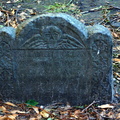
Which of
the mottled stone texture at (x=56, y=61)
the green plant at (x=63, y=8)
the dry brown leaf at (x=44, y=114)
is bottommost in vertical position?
the dry brown leaf at (x=44, y=114)

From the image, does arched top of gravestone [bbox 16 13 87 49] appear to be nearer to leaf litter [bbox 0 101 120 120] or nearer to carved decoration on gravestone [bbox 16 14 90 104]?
carved decoration on gravestone [bbox 16 14 90 104]

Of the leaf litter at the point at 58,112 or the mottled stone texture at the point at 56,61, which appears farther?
the leaf litter at the point at 58,112

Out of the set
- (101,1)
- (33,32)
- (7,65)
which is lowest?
(7,65)

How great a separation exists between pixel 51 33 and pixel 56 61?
374mm

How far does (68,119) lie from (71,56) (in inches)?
29.5

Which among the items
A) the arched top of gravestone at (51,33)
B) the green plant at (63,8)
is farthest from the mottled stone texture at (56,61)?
the green plant at (63,8)

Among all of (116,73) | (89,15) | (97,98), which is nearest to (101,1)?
(89,15)

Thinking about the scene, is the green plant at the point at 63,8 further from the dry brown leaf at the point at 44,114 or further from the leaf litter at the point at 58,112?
the dry brown leaf at the point at 44,114

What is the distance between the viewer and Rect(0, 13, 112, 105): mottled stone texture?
132 inches

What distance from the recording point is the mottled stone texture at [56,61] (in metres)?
3.35

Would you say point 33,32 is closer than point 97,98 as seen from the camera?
Yes

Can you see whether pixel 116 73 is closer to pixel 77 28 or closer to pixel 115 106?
pixel 115 106

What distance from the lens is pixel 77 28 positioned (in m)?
3.30

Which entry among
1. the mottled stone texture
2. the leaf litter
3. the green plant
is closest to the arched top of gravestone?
the mottled stone texture
